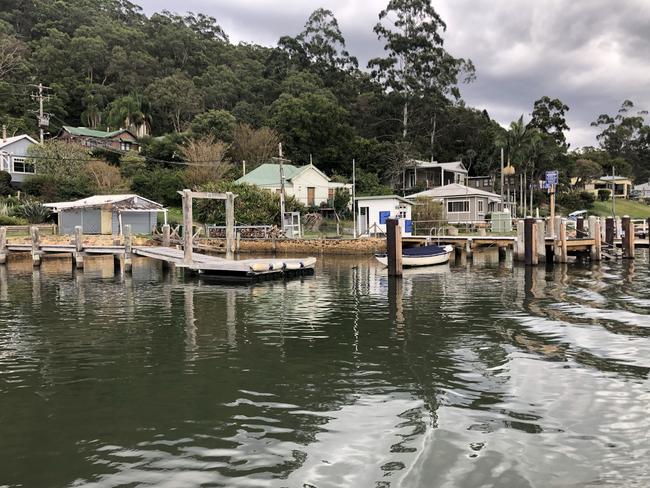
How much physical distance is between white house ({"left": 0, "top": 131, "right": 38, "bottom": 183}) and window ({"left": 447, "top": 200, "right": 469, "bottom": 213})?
44.7 meters

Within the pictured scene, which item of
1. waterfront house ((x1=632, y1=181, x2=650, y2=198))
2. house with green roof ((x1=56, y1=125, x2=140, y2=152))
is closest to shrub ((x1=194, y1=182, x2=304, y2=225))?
house with green roof ((x1=56, y1=125, x2=140, y2=152))

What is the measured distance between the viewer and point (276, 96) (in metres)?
90.2

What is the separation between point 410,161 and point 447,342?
6044 centimetres

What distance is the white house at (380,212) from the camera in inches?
1725

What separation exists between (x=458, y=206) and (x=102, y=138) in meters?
48.2

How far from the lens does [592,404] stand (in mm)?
8477

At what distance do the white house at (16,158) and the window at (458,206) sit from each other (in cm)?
4472

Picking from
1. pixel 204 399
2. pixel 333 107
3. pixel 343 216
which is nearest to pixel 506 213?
pixel 343 216

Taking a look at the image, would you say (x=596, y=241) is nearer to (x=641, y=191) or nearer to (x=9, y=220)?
(x=9, y=220)

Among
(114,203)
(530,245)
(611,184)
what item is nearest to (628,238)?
(530,245)

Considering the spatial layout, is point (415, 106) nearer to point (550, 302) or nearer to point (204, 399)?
point (550, 302)

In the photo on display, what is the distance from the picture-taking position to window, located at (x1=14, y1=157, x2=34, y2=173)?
5881 centimetres

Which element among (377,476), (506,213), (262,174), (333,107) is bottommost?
(377,476)

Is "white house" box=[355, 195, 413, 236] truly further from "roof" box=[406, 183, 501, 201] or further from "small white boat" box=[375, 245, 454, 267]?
"small white boat" box=[375, 245, 454, 267]
